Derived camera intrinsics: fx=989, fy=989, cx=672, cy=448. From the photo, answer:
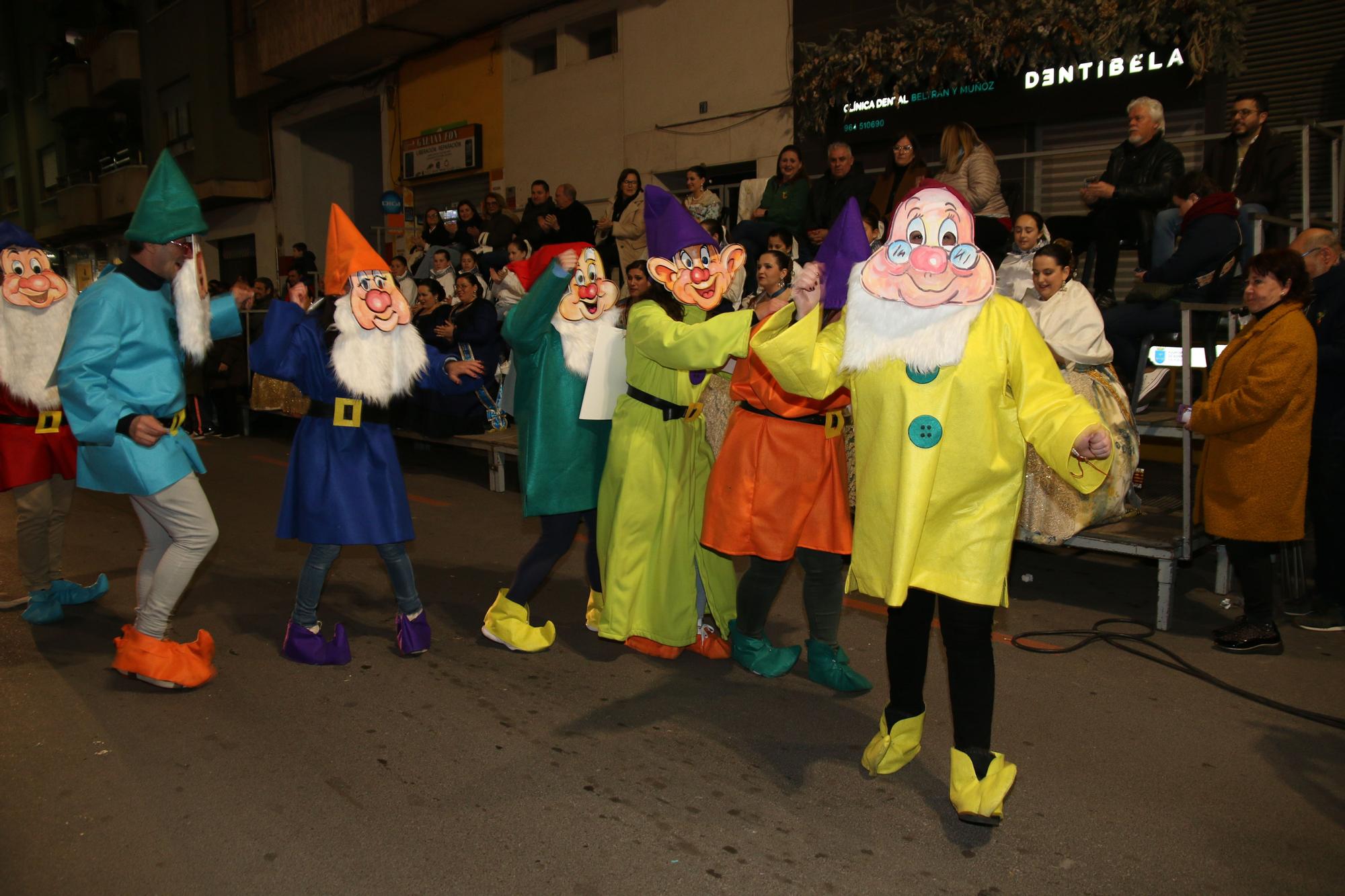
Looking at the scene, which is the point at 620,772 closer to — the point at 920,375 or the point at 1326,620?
the point at 920,375

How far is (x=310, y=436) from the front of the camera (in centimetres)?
456

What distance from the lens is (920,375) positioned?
3.16 m

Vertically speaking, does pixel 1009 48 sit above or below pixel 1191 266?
above

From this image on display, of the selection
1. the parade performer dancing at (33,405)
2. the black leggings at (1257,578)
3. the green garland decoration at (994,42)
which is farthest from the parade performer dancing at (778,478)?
the green garland decoration at (994,42)

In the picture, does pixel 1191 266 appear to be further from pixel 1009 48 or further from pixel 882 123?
pixel 882 123

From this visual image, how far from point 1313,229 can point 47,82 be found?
34.1 meters

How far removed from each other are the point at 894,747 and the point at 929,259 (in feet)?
5.56

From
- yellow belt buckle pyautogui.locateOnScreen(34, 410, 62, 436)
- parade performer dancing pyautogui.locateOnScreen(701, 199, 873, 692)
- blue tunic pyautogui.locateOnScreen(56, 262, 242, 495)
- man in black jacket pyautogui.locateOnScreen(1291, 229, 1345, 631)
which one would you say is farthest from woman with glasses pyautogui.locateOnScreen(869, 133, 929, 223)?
yellow belt buckle pyautogui.locateOnScreen(34, 410, 62, 436)

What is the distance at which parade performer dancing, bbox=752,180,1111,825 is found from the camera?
312cm

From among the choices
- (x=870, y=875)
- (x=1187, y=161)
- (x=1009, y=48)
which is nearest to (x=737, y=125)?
(x=1009, y=48)

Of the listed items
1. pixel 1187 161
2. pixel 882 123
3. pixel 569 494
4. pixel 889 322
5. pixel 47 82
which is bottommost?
pixel 569 494

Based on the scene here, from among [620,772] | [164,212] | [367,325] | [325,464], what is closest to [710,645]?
[620,772]

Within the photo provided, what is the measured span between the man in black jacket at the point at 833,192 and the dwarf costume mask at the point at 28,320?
18.7 feet

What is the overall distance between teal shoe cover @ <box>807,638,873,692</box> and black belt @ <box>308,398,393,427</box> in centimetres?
225
